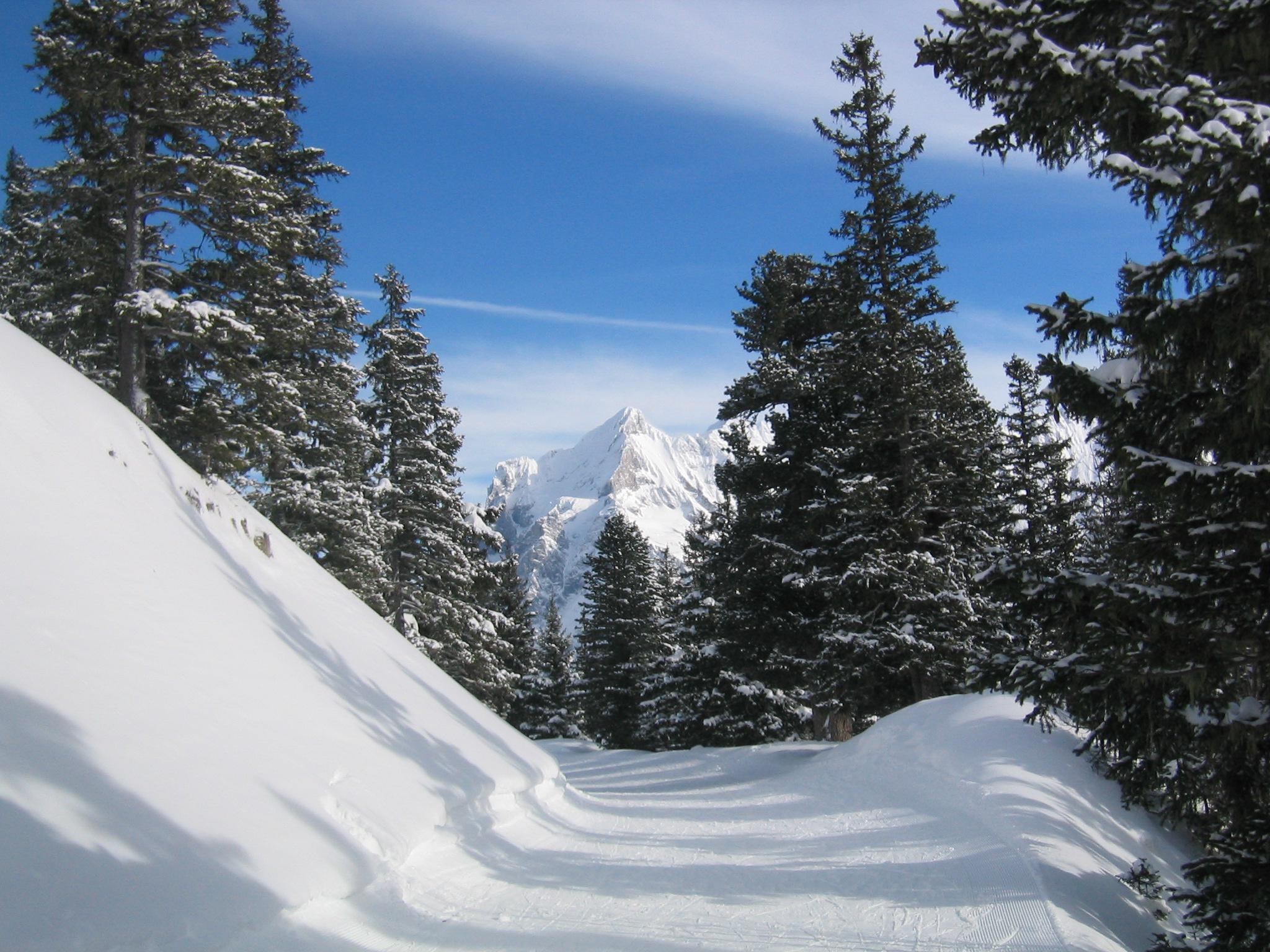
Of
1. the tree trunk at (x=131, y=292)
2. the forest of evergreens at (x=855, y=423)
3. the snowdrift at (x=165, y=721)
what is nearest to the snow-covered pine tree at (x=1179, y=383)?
the forest of evergreens at (x=855, y=423)

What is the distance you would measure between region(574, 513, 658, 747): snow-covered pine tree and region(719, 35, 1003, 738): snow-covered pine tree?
49.0ft

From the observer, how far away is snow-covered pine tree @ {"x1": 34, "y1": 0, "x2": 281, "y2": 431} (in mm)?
12695

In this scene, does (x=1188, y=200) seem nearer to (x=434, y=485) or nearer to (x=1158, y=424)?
(x=1158, y=424)

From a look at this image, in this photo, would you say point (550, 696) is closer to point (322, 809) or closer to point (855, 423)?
point (855, 423)

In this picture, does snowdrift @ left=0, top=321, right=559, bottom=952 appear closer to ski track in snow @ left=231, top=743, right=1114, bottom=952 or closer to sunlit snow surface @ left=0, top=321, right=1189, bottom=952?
sunlit snow surface @ left=0, top=321, right=1189, bottom=952

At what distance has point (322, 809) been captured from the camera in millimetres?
5969

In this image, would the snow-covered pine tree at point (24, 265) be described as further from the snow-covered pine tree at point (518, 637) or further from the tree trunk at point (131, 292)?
the snow-covered pine tree at point (518, 637)

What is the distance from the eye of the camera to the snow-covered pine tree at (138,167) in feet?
41.7

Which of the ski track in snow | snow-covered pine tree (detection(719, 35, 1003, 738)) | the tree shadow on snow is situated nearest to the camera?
the tree shadow on snow

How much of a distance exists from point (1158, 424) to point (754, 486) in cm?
1552

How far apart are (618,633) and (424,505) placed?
13.8m

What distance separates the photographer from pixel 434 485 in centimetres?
2455

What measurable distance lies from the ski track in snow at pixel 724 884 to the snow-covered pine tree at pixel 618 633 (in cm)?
2381

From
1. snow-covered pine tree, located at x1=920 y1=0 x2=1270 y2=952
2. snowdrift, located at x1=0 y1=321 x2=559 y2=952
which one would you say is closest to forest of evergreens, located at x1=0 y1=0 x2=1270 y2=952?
snow-covered pine tree, located at x1=920 y1=0 x2=1270 y2=952
